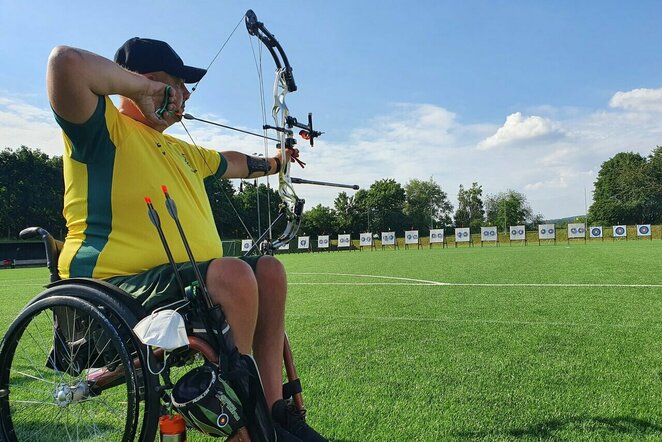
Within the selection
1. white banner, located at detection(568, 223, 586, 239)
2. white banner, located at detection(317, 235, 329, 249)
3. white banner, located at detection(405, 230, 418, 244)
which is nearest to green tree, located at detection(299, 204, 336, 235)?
white banner, located at detection(317, 235, 329, 249)

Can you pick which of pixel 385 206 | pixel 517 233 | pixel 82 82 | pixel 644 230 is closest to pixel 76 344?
pixel 82 82

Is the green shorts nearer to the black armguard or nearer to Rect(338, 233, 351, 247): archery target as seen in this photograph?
the black armguard

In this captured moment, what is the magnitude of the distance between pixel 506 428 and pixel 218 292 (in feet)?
4.70

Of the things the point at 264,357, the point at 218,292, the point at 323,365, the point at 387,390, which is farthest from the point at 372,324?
the point at 218,292

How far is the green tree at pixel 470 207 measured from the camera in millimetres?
93375

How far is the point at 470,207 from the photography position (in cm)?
9419

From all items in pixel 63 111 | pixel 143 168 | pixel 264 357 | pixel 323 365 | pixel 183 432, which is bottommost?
pixel 323 365

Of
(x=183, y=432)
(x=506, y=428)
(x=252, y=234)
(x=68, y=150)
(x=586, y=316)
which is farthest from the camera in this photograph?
(x=586, y=316)

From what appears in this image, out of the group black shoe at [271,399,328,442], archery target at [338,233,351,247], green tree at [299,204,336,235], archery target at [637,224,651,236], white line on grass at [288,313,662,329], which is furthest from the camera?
green tree at [299,204,336,235]

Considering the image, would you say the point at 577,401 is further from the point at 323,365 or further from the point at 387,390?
the point at 323,365

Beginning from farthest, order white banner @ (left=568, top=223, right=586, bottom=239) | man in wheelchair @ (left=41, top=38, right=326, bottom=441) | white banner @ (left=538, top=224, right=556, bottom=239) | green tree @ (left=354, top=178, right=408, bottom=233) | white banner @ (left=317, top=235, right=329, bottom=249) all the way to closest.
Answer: green tree @ (left=354, top=178, right=408, bottom=233) < white banner @ (left=317, top=235, right=329, bottom=249) < white banner @ (left=538, top=224, right=556, bottom=239) < white banner @ (left=568, top=223, right=586, bottom=239) < man in wheelchair @ (left=41, top=38, right=326, bottom=441)

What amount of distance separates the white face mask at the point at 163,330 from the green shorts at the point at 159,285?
0.65 ft

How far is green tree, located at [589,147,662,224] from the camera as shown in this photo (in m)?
67.2

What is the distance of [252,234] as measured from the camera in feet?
9.59
